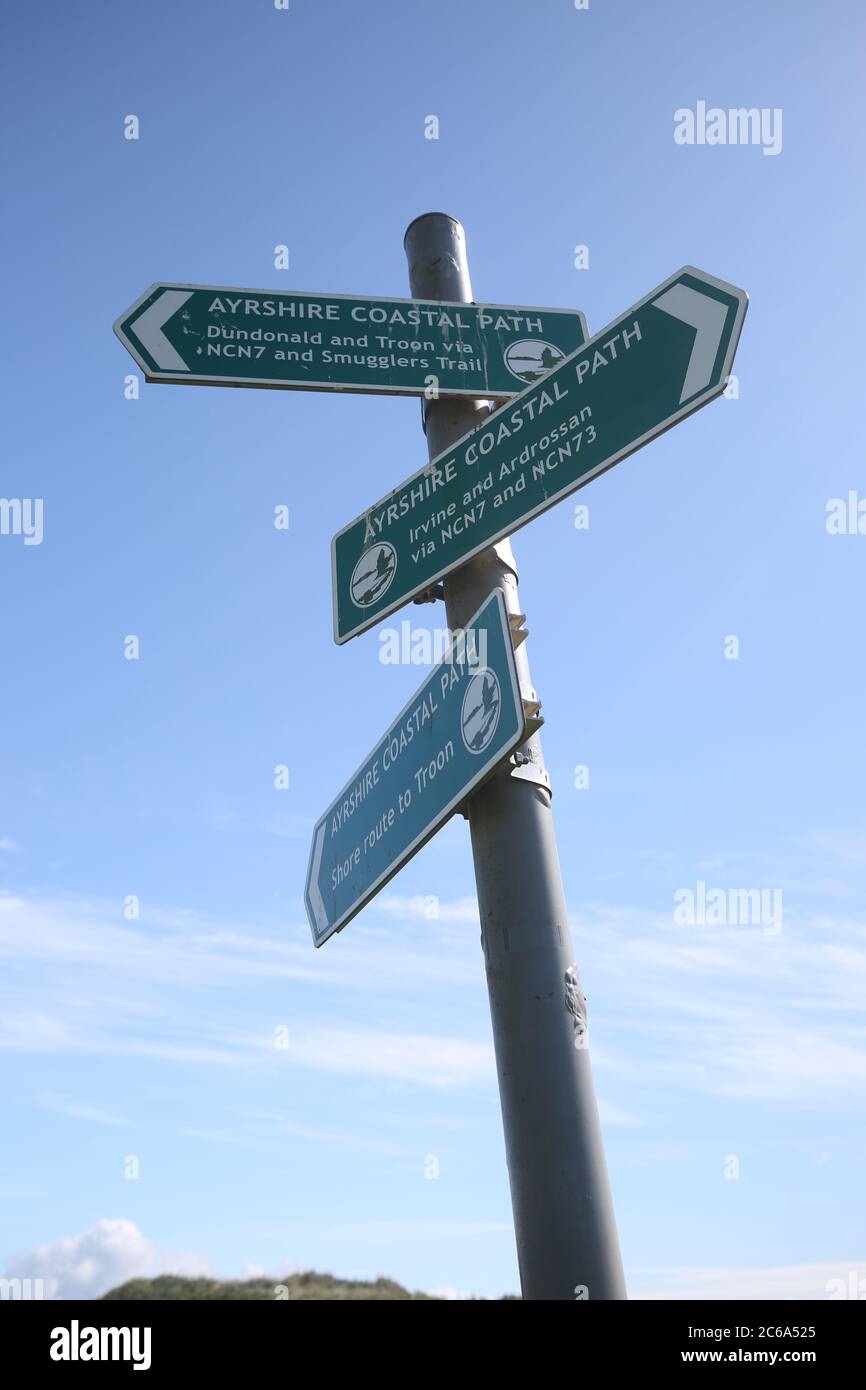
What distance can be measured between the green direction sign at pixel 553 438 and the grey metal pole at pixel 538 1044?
0.93 ft

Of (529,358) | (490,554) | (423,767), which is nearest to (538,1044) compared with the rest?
(423,767)

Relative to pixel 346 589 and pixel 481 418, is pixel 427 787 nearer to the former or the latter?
pixel 346 589

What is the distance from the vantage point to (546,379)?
11.5 ft

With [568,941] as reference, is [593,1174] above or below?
below

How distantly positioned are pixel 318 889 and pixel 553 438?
1.80m

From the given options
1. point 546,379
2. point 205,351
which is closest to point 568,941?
point 546,379

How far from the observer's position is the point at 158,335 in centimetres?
400

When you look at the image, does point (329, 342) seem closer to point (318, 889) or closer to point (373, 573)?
point (373, 573)

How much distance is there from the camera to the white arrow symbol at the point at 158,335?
13.0 feet

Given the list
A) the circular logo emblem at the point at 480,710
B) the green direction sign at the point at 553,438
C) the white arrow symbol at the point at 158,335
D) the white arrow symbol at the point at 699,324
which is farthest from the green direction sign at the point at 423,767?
the white arrow symbol at the point at 158,335

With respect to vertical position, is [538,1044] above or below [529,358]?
below

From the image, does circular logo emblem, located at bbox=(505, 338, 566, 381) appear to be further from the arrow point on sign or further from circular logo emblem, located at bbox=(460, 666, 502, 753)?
the arrow point on sign
